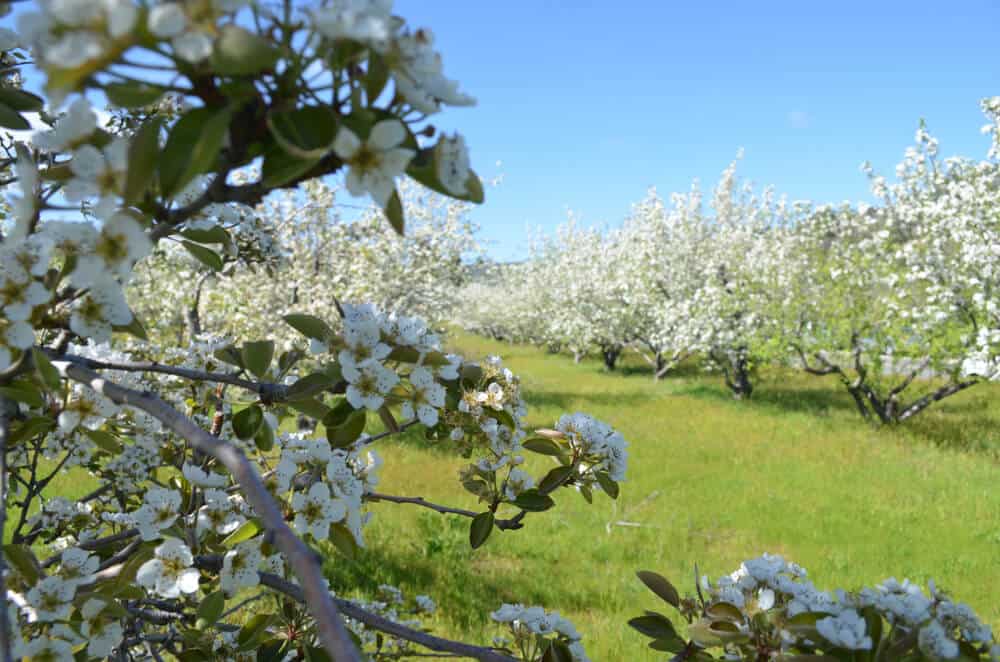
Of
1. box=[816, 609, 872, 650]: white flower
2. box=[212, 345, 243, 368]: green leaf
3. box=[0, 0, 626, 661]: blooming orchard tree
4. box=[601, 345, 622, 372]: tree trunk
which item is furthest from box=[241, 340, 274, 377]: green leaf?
box=[601, 345, 622, 372]: tree trunk

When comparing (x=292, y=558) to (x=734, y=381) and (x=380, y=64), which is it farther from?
(x=734, y=381)

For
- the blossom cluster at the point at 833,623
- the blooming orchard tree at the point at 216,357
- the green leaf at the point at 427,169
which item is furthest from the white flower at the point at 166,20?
the blossom cluster at the point at 833,623

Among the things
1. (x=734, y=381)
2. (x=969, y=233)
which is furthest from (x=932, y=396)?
(x=734, y=381)

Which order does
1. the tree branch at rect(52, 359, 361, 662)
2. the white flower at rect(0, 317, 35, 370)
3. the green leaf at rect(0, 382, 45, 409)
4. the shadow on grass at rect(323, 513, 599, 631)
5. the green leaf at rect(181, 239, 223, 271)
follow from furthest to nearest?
the shadow on grass at rect(323, 513, 599, 631) → the green leaf at rect(181, 239, 223, 271) → the green leaf at rect(0, 382, 45, 409) → the white flower at rect(0, 317, 35, 370) → the tree branch at rect(52, 359, 361, 662)

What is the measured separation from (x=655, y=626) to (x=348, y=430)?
630mm

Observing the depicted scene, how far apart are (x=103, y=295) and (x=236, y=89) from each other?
1.14 ft

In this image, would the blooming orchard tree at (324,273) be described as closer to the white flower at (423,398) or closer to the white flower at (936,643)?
the white flower at (423,398)

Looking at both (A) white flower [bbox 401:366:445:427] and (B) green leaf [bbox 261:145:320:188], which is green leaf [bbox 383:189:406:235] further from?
(A) white flower [bbox 401:366:445:427]

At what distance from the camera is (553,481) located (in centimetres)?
128

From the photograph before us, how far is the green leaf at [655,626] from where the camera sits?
108cm

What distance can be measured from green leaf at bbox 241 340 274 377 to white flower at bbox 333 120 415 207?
1.48 feet

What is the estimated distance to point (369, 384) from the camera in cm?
91

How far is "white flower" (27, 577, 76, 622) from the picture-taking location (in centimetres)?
88

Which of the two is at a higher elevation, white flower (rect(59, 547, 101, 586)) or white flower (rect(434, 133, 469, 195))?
white flower (rect(434, 133, 469, 195))
